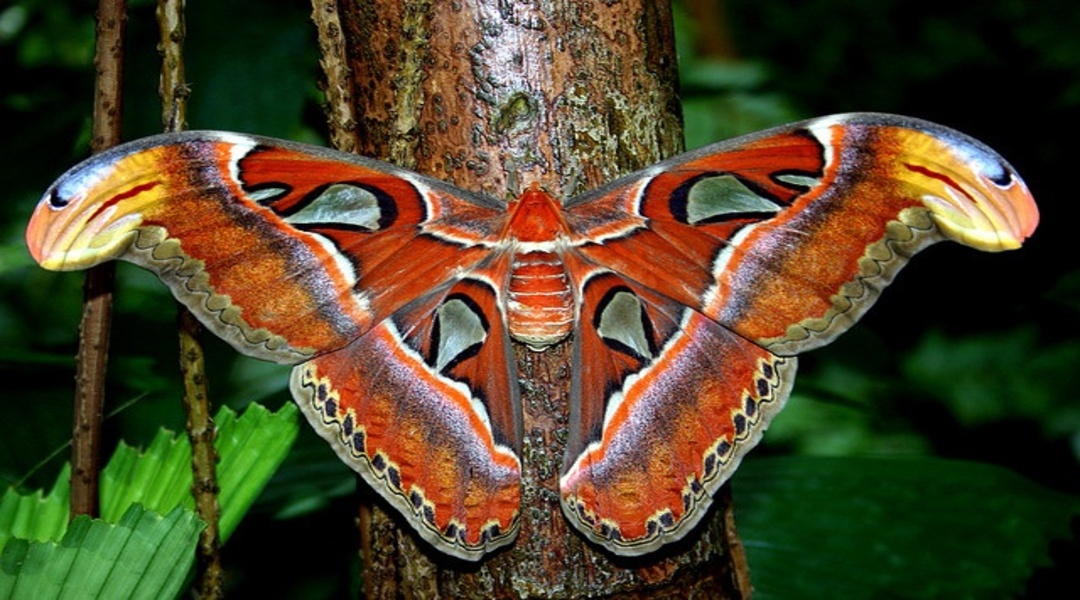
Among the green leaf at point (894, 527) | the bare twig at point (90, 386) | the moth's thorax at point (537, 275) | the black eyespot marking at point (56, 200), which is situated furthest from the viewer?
the green leaf at point (894, 527)

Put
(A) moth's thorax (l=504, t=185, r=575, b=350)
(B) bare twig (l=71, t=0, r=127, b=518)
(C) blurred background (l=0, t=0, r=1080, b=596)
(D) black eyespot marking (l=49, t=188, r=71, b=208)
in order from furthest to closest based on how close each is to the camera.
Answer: (C) blurred background (l=0, t=0, r=1080, b=596) < (B) bare twig (l=71, t=0, r=127, b=518) < (A) moth's thorax (l=504, t=185, r=575, b=350) < (D) black eyespot marking (l=49, t=188, r=71, b=208)

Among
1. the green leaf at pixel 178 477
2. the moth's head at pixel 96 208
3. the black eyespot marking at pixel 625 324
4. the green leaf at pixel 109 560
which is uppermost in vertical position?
the moth's head at pixel 96 208

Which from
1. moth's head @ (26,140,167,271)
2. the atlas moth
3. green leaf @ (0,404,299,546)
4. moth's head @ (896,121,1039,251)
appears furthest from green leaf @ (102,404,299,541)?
moth's head @ (896,121,1039,251)

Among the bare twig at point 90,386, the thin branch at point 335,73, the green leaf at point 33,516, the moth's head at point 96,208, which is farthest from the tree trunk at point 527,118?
the green leaf at point 33,516

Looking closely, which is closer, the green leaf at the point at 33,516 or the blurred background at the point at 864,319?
the green leaf at the point at 33,516

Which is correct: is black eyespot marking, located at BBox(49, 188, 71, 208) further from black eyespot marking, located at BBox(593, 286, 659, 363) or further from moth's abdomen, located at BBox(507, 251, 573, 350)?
black eyespot marking, located at BBox(593, 286, 659, 363)

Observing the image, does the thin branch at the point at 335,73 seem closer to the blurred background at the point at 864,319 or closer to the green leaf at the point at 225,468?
the green leaf at the point at 225,468

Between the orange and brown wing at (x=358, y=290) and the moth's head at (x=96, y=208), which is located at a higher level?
the moth's head at (x=96, y=208)
